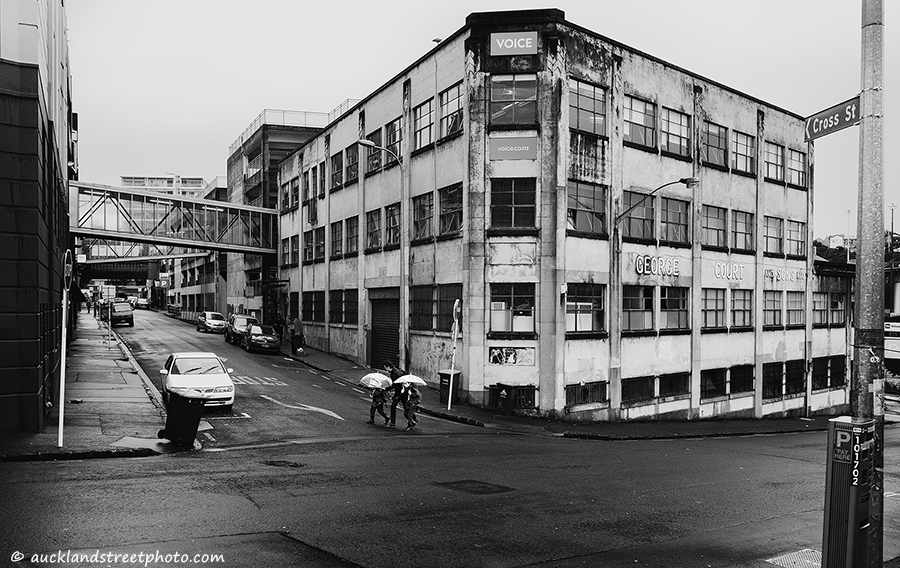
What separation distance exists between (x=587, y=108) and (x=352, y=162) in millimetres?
16894

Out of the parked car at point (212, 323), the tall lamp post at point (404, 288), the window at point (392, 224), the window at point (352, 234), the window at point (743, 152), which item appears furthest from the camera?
the parked car at point (212, 323)

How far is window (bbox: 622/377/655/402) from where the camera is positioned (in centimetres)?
3067

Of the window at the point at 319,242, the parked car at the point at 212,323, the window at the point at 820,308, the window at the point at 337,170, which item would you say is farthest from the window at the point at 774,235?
the parked car at the point at 212,323

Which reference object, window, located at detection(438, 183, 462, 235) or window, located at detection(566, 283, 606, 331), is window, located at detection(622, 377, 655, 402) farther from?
window, located at detection(438, 183, 462, 235)

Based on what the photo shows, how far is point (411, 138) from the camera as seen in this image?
34.2 meters

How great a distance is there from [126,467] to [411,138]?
2344 centimetres

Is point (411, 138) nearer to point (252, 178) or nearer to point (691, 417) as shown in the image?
point (691, 417)

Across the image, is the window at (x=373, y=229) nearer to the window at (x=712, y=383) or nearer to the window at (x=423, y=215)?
the window at (x=423, y=215)

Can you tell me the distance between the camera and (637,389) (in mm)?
31188

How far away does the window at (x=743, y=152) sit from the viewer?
3700 centimetres

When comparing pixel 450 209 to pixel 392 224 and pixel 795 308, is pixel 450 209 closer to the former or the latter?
pixel 392 224

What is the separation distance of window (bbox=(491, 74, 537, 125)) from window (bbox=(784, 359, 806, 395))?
74.4ft

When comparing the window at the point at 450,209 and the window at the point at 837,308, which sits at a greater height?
the window at the point at 450,209

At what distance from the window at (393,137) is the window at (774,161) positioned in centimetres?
1955
